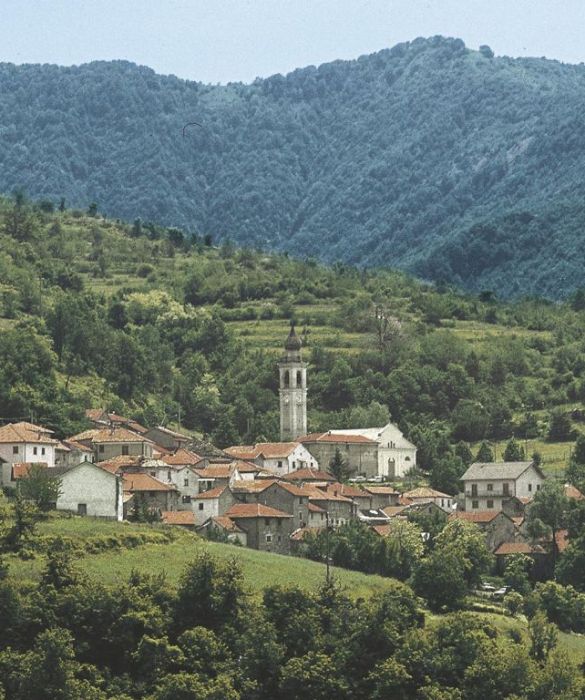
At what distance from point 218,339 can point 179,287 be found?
21337 millimetres

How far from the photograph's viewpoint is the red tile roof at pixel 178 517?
103 meters

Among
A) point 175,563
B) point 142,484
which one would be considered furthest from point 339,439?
point 175,563

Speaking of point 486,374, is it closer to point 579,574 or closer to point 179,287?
point 179,287

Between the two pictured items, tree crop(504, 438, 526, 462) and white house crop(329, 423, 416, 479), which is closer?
tree crop(504, 438, 526, 462)

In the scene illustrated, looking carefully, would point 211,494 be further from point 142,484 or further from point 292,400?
point 292,400

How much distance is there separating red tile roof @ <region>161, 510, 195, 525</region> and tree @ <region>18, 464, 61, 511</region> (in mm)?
7261

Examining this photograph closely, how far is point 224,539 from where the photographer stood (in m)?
102

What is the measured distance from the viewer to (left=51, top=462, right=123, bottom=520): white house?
99000mm

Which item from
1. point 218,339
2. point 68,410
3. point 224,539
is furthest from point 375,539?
point 218,339

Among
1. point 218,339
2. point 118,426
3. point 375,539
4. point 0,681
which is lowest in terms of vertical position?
point 0,681

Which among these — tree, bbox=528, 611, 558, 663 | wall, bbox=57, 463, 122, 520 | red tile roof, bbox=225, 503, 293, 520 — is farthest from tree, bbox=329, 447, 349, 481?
tree, bbox=528, 611, 558, 663

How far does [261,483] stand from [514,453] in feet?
91.6

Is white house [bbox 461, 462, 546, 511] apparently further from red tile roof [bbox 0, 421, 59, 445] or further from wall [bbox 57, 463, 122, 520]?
wall [bbox 57, 463, 122, 520]

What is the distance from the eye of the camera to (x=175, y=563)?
297ft
